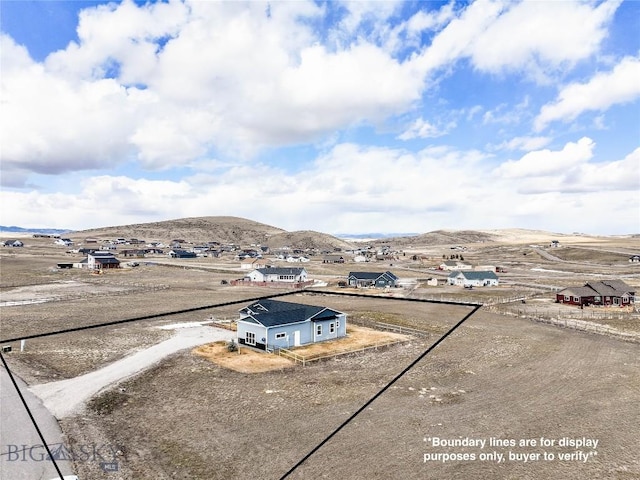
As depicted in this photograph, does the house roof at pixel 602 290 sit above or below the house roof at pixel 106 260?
below

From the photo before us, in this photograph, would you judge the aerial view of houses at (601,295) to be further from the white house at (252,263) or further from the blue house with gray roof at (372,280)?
the white house at (252,263)

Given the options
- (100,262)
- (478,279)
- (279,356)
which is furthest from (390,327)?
(100,262)

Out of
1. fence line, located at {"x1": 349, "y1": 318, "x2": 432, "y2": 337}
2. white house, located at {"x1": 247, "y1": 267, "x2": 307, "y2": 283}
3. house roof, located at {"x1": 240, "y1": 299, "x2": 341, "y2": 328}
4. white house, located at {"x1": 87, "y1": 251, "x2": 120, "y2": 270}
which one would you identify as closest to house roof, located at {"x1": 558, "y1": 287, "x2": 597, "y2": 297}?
fence line, located at {"x1": 349, "y1": 318, "x2": 432, "y2": 337}

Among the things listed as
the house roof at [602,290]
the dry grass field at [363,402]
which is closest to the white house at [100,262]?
the dry grass field at [363,402]

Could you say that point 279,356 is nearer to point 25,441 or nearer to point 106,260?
point 25,441

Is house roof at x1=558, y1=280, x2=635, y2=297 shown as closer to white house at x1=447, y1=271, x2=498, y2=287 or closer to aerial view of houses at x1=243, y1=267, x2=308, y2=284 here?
white house at x1=447, y1=271, x2=498, y2=287
